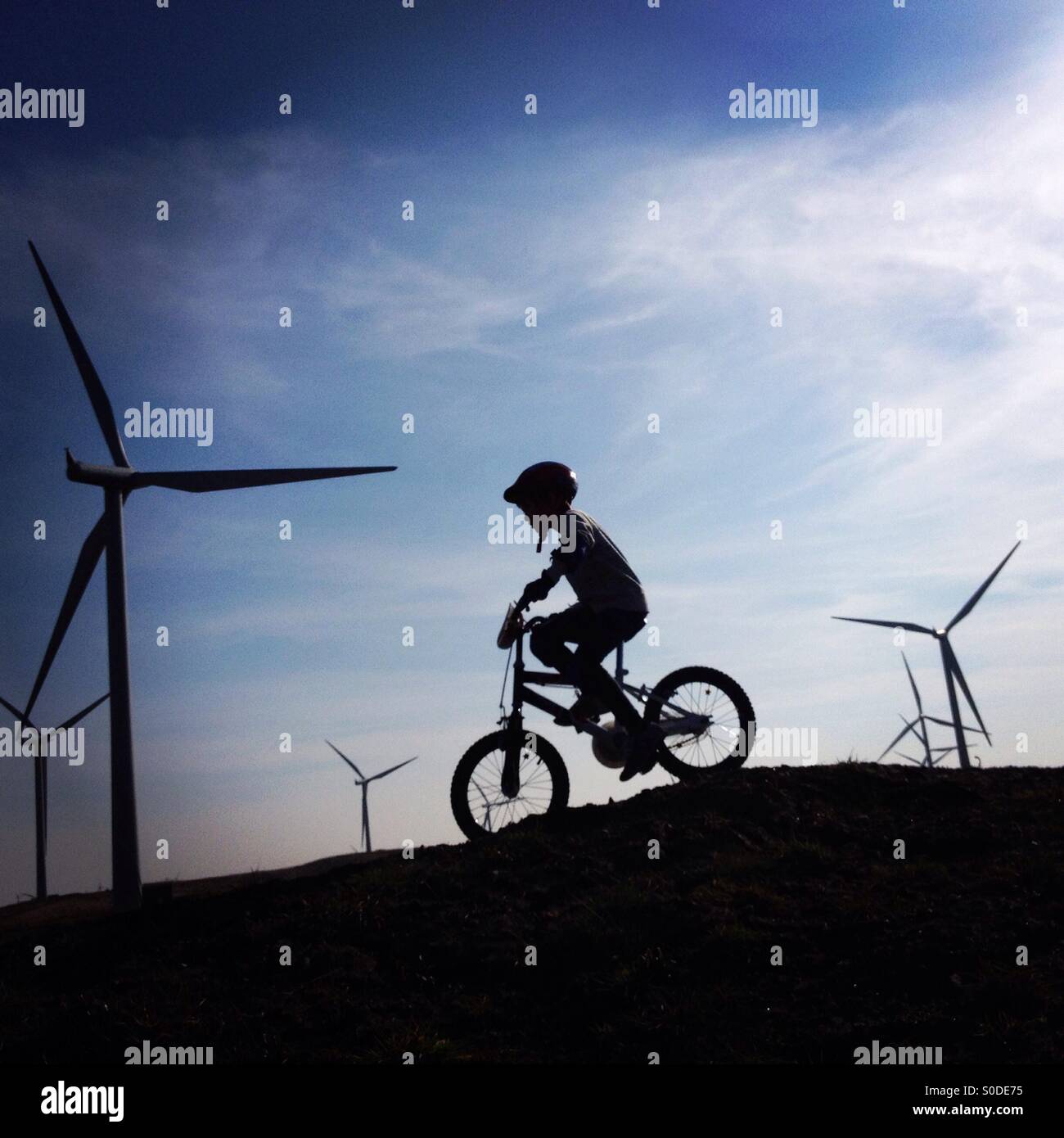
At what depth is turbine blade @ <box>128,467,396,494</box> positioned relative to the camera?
2045 centimetres

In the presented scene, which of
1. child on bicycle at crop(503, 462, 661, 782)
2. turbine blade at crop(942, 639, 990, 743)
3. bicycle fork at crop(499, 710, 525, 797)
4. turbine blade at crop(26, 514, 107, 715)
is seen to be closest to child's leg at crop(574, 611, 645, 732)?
child on bicycle at crop(503, 462, 661, 782)

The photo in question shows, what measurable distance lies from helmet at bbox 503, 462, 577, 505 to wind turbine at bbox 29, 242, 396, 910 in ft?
23.5

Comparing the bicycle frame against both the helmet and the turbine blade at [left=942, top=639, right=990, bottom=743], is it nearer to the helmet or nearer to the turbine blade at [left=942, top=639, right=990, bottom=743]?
the helmet

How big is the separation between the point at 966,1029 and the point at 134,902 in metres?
11.8

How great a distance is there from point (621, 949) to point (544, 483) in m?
5.02

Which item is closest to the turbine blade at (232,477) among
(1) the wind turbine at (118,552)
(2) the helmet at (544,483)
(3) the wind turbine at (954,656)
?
(1) the wind turbine at (118,552)

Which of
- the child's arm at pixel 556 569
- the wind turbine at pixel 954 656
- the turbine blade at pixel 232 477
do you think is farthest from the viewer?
the wind turbine at pixel 954 656

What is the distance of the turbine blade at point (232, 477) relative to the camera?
67.1 ft

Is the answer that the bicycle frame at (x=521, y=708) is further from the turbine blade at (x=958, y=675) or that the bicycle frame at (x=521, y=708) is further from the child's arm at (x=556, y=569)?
the turbine blade at (x=958, y=675)

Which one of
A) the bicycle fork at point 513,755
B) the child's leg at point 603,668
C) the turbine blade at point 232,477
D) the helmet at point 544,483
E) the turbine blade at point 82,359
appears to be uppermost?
the turbine blade at point 82,359

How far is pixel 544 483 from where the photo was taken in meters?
12.9

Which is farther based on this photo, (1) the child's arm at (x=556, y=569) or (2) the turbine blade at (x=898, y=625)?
(2) the turbine blade at (x=898, y=625)

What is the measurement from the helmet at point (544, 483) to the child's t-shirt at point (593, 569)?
0.93 feet

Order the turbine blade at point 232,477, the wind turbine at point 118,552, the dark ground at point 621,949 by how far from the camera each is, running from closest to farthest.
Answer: the dark ground at point 621,949
the wind turbine at point 118,552
the turbine blade at point 232,477
